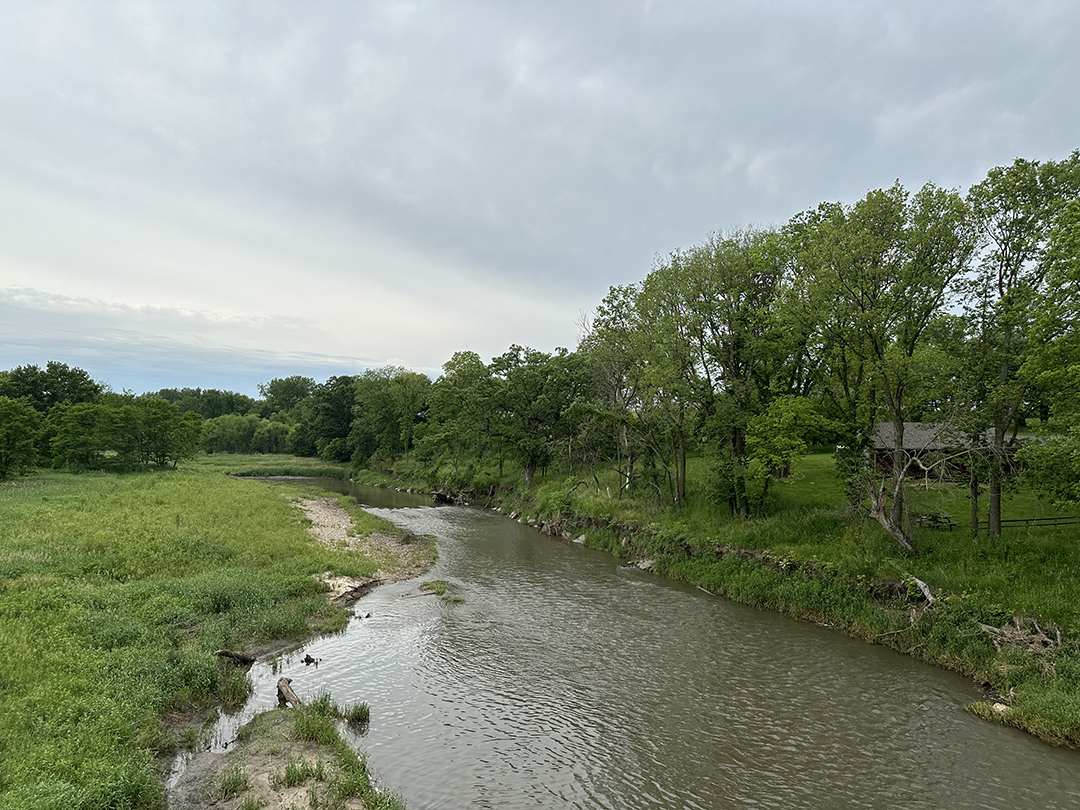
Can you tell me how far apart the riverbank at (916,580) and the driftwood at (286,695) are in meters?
16.8

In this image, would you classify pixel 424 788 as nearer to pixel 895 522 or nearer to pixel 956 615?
pixel 956 615

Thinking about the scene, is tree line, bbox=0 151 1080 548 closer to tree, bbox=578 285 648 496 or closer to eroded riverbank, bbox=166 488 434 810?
tree, bbox=578 285 648 496

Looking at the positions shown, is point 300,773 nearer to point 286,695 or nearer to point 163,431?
point 286,695

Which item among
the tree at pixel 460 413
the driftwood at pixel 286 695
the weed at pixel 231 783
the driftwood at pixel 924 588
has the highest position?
the tree at pixel 460 413

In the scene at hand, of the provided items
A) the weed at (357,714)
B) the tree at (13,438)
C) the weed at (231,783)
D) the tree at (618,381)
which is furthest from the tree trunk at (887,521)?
the tree at (13,438)

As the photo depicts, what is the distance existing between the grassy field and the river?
1.68 meters

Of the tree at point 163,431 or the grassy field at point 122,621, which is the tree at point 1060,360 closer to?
the grassy field at point 122,621

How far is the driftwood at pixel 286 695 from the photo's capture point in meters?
13.0

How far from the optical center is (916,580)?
18141mm

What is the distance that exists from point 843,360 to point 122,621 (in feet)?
90.6

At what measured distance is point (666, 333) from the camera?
3127 cm

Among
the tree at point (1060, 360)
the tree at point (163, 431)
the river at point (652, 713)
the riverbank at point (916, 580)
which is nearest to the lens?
the river at point (652, 713)

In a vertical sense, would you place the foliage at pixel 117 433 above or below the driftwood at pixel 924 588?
above

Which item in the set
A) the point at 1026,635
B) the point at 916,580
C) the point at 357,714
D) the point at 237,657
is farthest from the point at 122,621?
the point at 1026,635
